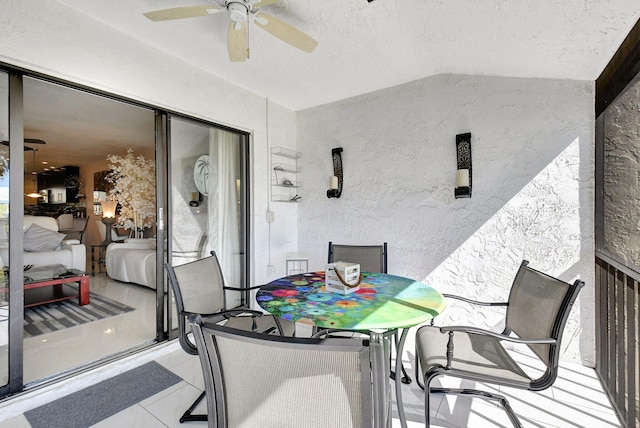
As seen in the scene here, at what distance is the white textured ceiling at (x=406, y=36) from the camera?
1.78 m

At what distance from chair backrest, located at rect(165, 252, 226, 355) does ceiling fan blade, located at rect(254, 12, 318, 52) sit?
4.95ft

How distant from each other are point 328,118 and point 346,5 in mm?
1779

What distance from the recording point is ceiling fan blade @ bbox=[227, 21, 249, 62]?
5.97 ft

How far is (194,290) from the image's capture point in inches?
72.1

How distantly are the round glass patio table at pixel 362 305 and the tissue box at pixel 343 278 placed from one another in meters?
0.04

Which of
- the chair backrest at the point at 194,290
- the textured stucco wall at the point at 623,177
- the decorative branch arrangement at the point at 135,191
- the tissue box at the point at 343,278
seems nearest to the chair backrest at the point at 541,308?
the textured stucco wall at the point at 623,177

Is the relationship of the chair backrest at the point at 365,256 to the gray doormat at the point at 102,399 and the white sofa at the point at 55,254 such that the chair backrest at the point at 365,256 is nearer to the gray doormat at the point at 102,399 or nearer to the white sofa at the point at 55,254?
the gray doormat at the point at 102,399

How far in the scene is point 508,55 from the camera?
2.26m

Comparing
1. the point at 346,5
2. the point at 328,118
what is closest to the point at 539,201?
the point at 346,5

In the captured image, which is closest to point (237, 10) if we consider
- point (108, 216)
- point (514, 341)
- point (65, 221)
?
point (514, 341)

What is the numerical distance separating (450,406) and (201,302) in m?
1.69

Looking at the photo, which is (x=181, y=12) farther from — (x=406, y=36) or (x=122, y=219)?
(x=122, y=219)

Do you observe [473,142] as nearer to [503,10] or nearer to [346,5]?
[503,10]

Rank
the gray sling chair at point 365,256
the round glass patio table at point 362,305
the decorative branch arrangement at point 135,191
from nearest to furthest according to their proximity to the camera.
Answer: the round glass patio table at point 362,305, the gray sling chair at point 365,256, the decorative branch arrangement at point 135,191
